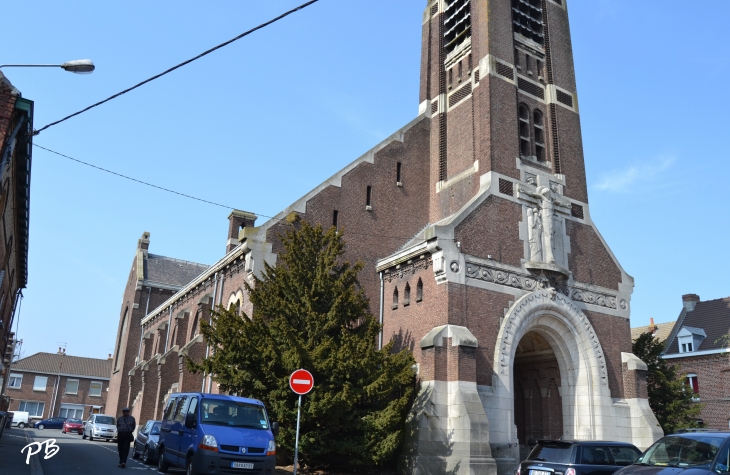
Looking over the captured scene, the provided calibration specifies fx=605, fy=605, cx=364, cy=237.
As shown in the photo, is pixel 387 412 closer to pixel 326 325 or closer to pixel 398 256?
pixel 326 325

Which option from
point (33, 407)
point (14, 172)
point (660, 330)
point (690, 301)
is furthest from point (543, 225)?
point (33, 407)

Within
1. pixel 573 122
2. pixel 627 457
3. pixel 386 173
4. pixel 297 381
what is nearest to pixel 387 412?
pixel 297 381

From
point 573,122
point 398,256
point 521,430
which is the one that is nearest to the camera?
point 398,256

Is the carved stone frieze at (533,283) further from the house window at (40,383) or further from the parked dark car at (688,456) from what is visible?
the house window at (40,383)

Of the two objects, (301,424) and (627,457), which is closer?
(627,457)

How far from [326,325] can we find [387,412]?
10.1ft

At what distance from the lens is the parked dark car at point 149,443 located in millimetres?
17766

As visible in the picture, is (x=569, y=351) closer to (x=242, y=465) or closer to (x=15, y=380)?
(x=242, y=465)

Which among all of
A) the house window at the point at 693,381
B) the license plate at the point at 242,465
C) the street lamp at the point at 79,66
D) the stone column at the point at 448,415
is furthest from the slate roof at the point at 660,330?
the street lamp at the point at 79,66

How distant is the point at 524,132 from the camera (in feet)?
86.1

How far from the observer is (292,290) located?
60.1 feet

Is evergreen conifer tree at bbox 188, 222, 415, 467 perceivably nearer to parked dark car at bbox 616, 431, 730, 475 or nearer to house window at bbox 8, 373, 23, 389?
parked dark car at bbox 616, 431, 730, 475

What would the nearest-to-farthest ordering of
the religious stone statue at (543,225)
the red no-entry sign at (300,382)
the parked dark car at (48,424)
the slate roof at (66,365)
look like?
the red no-entry sign at (300,382)
the religious stone statue at (543,225)
the parked dark car at (48,424)
the slate roof at (66,365)

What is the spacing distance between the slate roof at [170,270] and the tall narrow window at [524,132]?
33072 mm
